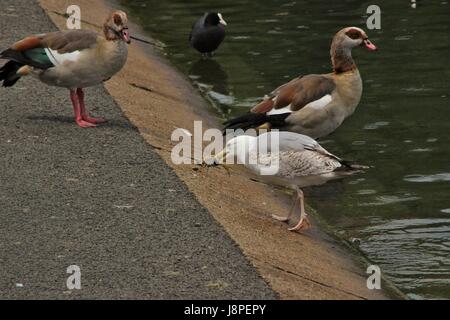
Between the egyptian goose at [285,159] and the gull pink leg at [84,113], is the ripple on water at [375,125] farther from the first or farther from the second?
the egyptian goose at [285,159]

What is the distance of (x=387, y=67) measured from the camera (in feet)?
66.1

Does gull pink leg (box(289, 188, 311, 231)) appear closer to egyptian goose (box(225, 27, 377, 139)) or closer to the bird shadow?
egyptian goose (box(225, 27, 377, 139))

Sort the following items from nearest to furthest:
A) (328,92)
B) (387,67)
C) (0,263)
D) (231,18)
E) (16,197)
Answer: (0,263), (16,197), (328,92), (387,67), (231,18)

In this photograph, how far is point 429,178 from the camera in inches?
586

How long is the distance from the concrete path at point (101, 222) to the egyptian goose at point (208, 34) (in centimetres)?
630

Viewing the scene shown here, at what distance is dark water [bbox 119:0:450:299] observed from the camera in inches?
513

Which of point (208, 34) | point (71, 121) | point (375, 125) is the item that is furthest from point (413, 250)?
point (208, 34)

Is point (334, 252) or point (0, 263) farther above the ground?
point (0, 263)

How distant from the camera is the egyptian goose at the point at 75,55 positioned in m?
13.5

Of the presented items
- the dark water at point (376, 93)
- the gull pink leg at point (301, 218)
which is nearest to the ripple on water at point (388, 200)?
the dark water at point (376, 93)

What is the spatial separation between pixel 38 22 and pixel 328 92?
8.93 meters

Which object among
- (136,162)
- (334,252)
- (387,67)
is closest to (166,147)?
(136,162)

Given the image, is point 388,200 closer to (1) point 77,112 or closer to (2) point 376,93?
(1) point 77,112

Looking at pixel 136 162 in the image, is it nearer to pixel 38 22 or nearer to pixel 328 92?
pixel 328 92
